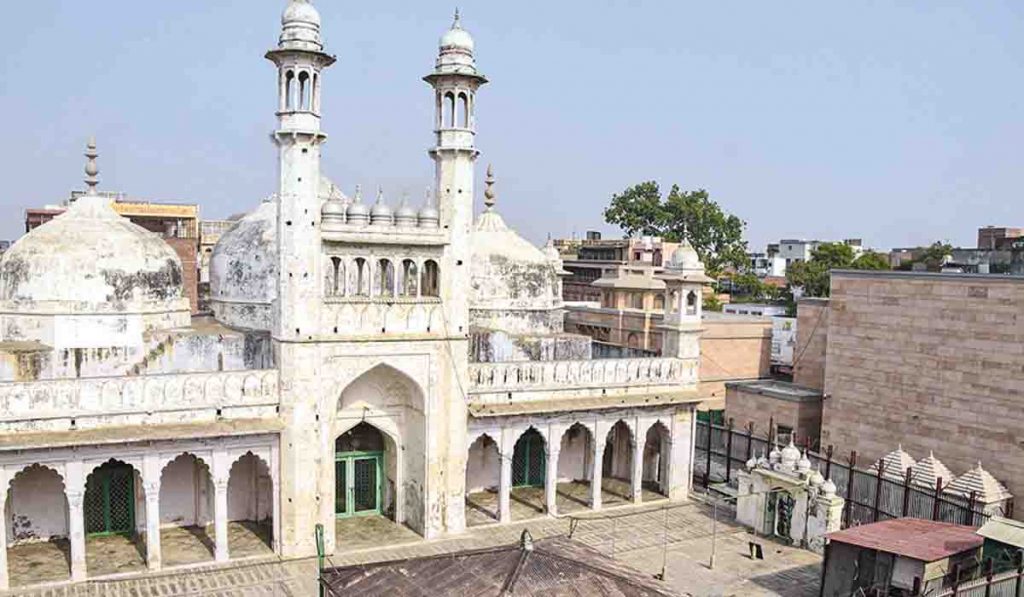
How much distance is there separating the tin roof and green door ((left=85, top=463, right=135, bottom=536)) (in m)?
10.2

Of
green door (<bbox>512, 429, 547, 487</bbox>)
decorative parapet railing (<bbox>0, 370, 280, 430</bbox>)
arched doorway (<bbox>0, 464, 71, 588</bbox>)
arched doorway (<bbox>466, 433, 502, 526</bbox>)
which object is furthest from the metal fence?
arched doorway (<bbox>0, 464, 71, 588</bbox>)

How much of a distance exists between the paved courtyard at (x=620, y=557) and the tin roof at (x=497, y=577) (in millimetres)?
4848

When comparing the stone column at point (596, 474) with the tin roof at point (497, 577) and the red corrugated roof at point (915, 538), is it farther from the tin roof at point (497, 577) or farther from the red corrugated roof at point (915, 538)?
the tin roof at point (497, 577)

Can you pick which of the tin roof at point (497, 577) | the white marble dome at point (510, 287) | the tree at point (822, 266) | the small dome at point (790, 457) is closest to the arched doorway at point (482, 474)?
the white marble dome at point (510, 287)

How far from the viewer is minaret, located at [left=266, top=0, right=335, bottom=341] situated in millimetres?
17859

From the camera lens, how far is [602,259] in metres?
63.1

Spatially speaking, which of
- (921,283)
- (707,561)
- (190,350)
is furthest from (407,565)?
(921,283)

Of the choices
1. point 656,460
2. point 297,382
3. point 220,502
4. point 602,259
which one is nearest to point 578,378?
point 656,460

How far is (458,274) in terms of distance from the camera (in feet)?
64.2

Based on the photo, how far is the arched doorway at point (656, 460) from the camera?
23.4 meters

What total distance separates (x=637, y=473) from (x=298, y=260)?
10.6 metres

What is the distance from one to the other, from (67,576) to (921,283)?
21097mm

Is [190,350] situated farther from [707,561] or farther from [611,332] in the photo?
[611,332]

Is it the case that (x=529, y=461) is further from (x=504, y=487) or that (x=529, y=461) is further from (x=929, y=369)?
(x=929, y=369)
